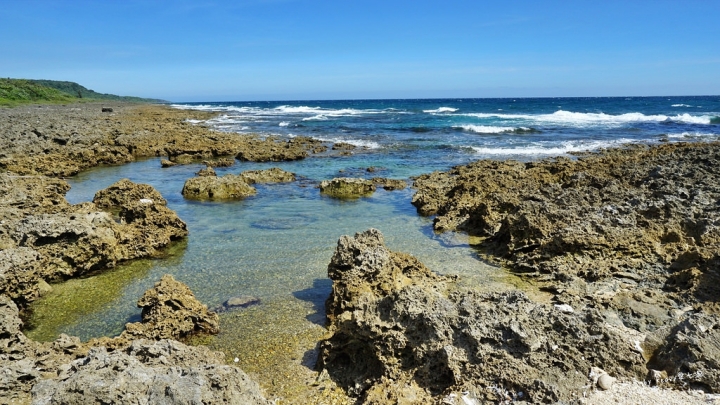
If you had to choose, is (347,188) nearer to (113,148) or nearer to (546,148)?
(113,148)

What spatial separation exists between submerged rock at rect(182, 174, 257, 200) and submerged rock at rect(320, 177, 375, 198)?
2.52 meters

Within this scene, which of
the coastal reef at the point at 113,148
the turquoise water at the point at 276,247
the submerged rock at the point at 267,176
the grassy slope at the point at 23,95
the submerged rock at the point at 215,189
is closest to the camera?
the turquoise water at the point at 276,247

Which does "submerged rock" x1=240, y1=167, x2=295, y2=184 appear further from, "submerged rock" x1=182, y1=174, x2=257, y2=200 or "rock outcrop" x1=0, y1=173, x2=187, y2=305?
"rock outcrop" x1=0, y1=173, x2=187, y2=305

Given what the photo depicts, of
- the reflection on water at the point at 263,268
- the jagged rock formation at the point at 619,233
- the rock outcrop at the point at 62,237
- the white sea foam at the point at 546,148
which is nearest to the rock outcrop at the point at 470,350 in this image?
the reflection on water at the point at 263,268

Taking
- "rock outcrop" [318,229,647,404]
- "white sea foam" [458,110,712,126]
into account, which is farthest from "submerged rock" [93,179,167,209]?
"white sea foam" [458,110,712,126]

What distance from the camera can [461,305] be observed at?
520 centimetres

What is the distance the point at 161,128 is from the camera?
32.4 metres

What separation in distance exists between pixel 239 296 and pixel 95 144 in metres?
18.8

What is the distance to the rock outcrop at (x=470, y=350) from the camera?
14.8ft

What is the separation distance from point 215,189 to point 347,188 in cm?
427

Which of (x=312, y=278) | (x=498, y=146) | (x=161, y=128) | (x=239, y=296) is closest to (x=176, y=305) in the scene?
(x=239, y=296)

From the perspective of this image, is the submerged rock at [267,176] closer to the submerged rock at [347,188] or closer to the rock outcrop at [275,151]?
the submerged rock at [347,188]

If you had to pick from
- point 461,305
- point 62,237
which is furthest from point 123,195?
point 461,305

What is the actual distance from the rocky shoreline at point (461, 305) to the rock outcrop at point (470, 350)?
0.05ft
